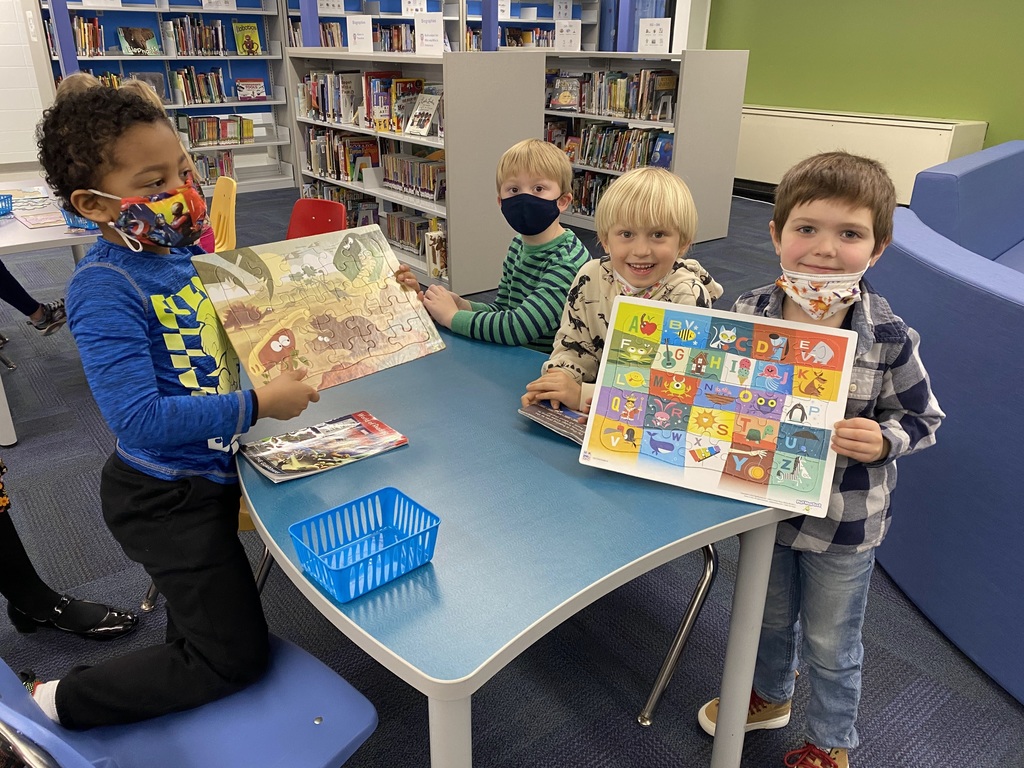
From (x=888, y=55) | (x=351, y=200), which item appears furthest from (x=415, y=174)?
(x=888, y=55)

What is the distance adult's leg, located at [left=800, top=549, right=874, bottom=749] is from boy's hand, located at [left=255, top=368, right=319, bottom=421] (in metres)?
1.01

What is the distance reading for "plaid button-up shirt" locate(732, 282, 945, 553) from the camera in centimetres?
125

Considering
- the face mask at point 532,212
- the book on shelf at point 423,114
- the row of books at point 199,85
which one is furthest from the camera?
the row of books at point 199,85

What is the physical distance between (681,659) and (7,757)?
1.60 meters

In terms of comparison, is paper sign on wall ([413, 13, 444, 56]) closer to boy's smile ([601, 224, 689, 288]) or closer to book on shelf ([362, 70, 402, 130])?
book on shelf ([362, 70, 402, 130])

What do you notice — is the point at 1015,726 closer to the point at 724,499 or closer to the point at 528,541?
the point at 724,499

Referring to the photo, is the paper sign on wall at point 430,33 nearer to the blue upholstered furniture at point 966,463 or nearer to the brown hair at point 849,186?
the blue upholstered furniture at point 966,463

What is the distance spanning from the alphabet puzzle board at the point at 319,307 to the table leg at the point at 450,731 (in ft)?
2.21

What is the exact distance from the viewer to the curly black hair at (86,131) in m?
1.18

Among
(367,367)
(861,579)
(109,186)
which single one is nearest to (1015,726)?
(861,579)

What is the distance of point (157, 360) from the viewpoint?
4.10 ft

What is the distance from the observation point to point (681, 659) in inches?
75.6

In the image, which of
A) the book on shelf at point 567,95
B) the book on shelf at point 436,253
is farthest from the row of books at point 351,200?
the book on shelf at point 567,95

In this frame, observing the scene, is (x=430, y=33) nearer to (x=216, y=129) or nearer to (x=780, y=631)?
(x=216, y=129)
